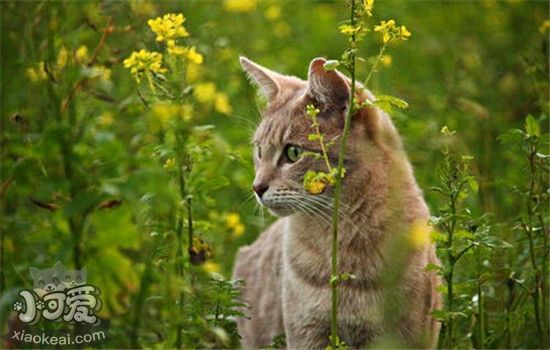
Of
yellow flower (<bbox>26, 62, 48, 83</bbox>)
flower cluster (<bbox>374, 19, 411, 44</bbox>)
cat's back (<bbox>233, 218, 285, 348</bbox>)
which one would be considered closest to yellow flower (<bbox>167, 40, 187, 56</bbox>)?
yellow flower (<bbox>26, 62, 48, 83</bbox>)

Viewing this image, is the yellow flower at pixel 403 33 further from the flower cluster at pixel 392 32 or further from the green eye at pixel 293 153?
the green eye at pixel 293 153

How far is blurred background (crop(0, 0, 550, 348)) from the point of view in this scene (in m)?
2.83

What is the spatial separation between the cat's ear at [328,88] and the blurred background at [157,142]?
0.59 ft

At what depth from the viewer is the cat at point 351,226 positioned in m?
3.42

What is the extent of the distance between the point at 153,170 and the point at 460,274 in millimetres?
1328

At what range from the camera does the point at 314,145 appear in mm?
3535

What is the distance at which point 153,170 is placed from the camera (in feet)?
8.74

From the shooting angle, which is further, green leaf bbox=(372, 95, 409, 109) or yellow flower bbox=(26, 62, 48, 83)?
yellow flower bbox=(26, 62, 48, 83)

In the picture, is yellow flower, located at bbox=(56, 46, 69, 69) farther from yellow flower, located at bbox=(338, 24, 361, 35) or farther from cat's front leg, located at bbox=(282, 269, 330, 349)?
cat's front leg, located at bbox=(282, 269, 330, 349)

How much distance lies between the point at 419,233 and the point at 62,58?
1285 millimetres

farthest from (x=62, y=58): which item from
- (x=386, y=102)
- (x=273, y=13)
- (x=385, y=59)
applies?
(x=273, y=13)

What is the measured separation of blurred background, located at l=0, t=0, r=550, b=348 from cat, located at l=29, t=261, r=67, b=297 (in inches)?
2.1

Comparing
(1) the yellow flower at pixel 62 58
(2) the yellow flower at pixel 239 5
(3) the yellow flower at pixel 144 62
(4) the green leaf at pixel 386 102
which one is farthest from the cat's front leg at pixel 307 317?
(2) the yellow flower at pixel 239 5

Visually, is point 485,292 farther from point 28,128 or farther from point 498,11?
point 498,11
